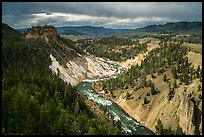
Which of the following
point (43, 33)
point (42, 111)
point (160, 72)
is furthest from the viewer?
point (43, 33)

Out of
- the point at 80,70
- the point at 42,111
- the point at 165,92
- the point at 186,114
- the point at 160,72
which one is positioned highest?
the point at 42,111

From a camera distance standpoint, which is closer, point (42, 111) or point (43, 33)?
point (42, 111)

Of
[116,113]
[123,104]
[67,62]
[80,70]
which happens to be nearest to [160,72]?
[123,104]

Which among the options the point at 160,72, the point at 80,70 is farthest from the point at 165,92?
the point at 80,70

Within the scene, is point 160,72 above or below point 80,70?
above

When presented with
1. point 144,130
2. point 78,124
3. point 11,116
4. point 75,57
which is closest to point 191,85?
point 144,130

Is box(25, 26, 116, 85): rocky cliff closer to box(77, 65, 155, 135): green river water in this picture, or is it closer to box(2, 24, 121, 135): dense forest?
box(77, 65, 155, 135): green river water

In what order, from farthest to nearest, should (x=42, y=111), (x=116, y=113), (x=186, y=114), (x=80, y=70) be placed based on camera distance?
(x=80, y=70) → (x=116, y=113) → (x=186, y=114) → (x=42, y=111)

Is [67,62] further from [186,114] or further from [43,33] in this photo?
[186,114]

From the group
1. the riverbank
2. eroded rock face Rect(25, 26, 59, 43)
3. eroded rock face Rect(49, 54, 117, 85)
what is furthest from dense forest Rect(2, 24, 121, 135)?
eroded rock face Rect(25, 26, 59, 43)
